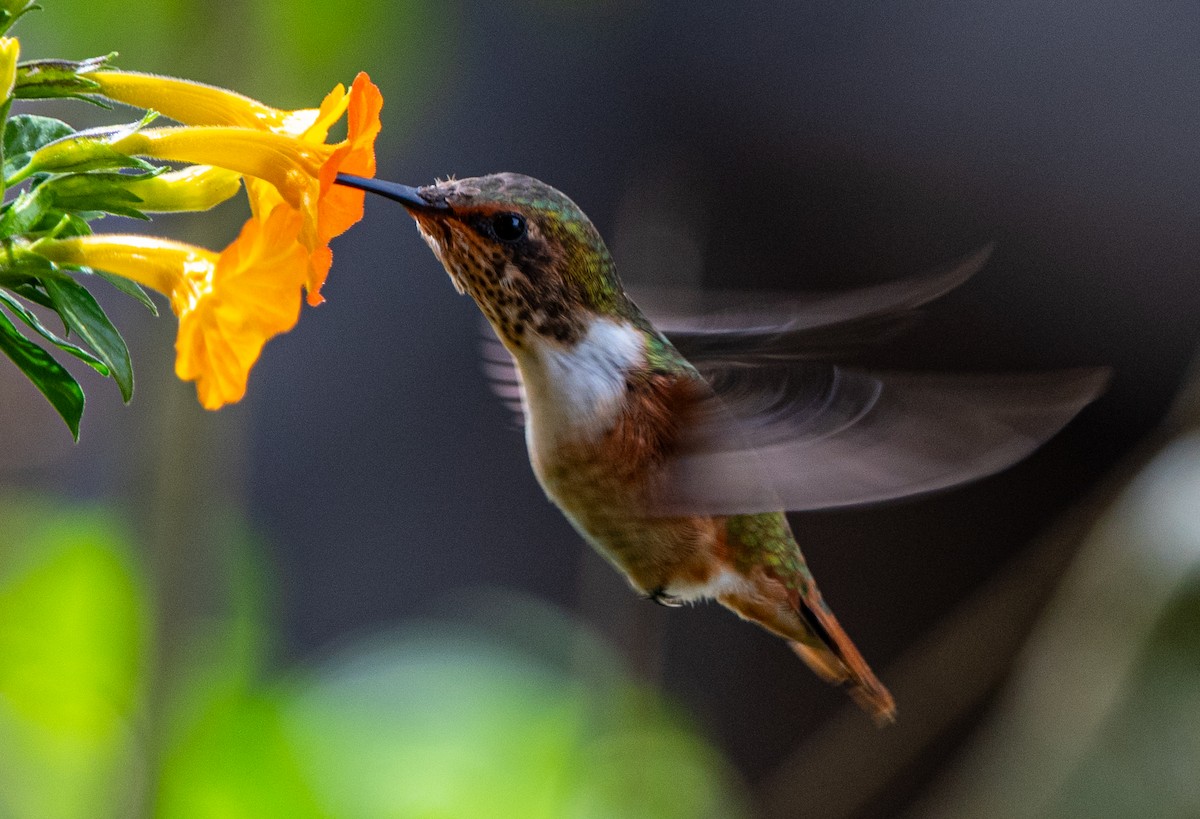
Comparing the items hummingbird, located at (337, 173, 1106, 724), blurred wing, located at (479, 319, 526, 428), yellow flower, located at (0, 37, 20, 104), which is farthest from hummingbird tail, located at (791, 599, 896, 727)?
yellow flower, located at (0, 37, 20, 104)

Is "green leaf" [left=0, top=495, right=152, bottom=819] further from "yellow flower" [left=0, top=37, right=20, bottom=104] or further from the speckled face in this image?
"yellow flower" [left=0, top=37, right=20, bottom=104]

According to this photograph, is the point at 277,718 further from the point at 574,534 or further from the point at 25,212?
the point at 574,534

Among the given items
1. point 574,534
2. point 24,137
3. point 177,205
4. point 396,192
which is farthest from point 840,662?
point 574,534

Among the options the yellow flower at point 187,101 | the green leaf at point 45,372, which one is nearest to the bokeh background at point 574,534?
the yellow flower at point 187,101

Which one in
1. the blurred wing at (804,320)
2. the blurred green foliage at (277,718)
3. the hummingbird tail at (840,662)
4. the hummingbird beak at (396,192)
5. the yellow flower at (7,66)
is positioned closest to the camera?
the yellow flower at (7,66)

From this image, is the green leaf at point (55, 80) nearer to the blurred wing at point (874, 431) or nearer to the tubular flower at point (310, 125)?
the tubular flower at point (310, 125)
